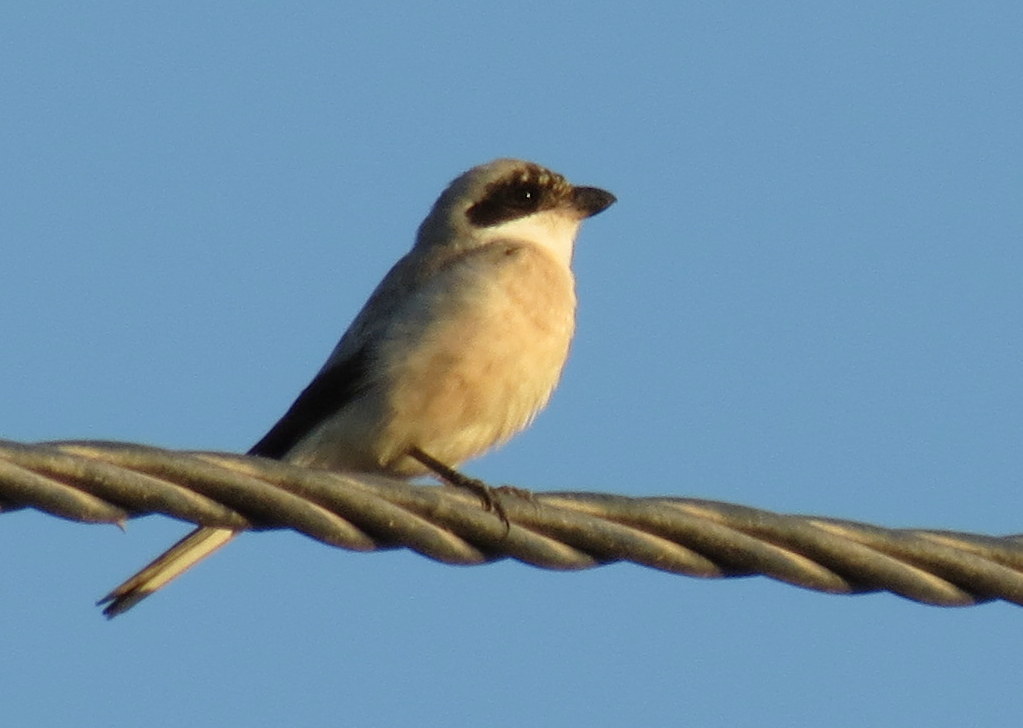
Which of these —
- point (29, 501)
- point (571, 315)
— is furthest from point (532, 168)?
point (29, 501)

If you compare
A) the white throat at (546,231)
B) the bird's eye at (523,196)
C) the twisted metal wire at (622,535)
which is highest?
the bird's eye at (523,196)

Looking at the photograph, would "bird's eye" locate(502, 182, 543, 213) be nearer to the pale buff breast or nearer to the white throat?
the white throat

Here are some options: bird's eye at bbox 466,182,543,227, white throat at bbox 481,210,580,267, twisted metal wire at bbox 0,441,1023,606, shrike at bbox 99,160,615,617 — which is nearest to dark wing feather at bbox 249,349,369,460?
shrike at bbox 99,160,615,617

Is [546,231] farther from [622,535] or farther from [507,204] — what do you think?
[622,535]

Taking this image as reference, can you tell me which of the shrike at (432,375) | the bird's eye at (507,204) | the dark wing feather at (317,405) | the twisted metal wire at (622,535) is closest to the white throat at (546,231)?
the bird's eye at (507,204)

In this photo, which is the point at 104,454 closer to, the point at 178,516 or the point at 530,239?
the point at 178,516

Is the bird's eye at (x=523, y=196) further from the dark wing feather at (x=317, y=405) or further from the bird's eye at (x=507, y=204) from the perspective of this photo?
the dark wing feather at (x=317, y=405)
